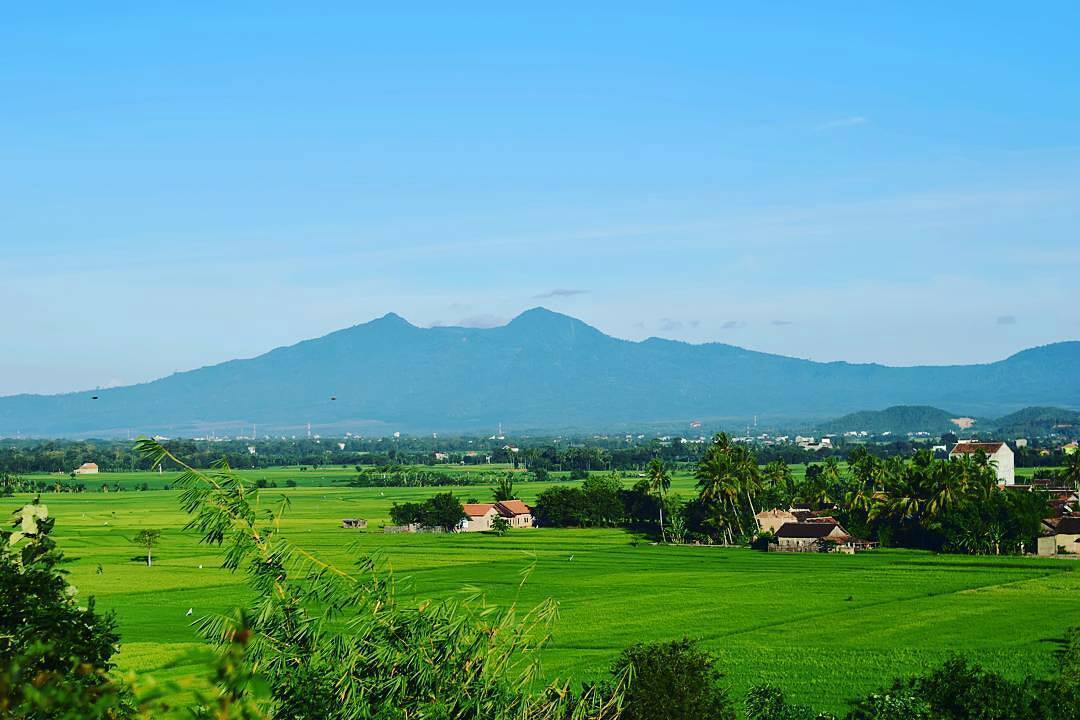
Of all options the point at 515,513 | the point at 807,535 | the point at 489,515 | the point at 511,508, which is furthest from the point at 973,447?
the point at 489,515

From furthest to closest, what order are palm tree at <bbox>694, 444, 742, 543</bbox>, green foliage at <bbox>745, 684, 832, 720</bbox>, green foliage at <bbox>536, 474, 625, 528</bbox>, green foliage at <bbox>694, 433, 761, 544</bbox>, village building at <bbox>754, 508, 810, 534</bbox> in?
green foliage at <bbox>536, 474, 625, 528</bbox>, village building at <bbox>754, 508, 810, 534</bbox>, green foliage at <bbox>694, 433, 761, 544</bbox>, palm tree at <bbox>694, 444, 742, 543</bbox>, green foliage at <bbox>745, 684, 832, 720</bbox>

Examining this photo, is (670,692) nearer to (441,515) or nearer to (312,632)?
(312,632)

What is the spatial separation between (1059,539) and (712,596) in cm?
2866

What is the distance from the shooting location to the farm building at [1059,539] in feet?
229

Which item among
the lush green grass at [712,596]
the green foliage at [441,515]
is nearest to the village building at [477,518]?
the green foliage at [441,515]

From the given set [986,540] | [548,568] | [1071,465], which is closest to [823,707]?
[548,568]

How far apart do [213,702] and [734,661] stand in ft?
107

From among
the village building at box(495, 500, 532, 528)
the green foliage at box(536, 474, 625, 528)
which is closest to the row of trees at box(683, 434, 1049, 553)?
the green foliage at box(536, 474, 625, 528)

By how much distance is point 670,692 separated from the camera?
79.7 feet

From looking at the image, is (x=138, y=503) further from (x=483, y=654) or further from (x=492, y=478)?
(x=483, y=654)

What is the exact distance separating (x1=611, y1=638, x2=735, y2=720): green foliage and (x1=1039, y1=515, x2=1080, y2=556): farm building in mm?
50439

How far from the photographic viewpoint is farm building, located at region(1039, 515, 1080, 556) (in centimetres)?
6981

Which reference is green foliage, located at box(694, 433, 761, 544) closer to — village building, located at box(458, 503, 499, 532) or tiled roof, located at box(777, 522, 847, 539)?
tiled roof, located at box(777, 522, 847, 539)

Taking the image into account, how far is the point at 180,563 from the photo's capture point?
217ft
